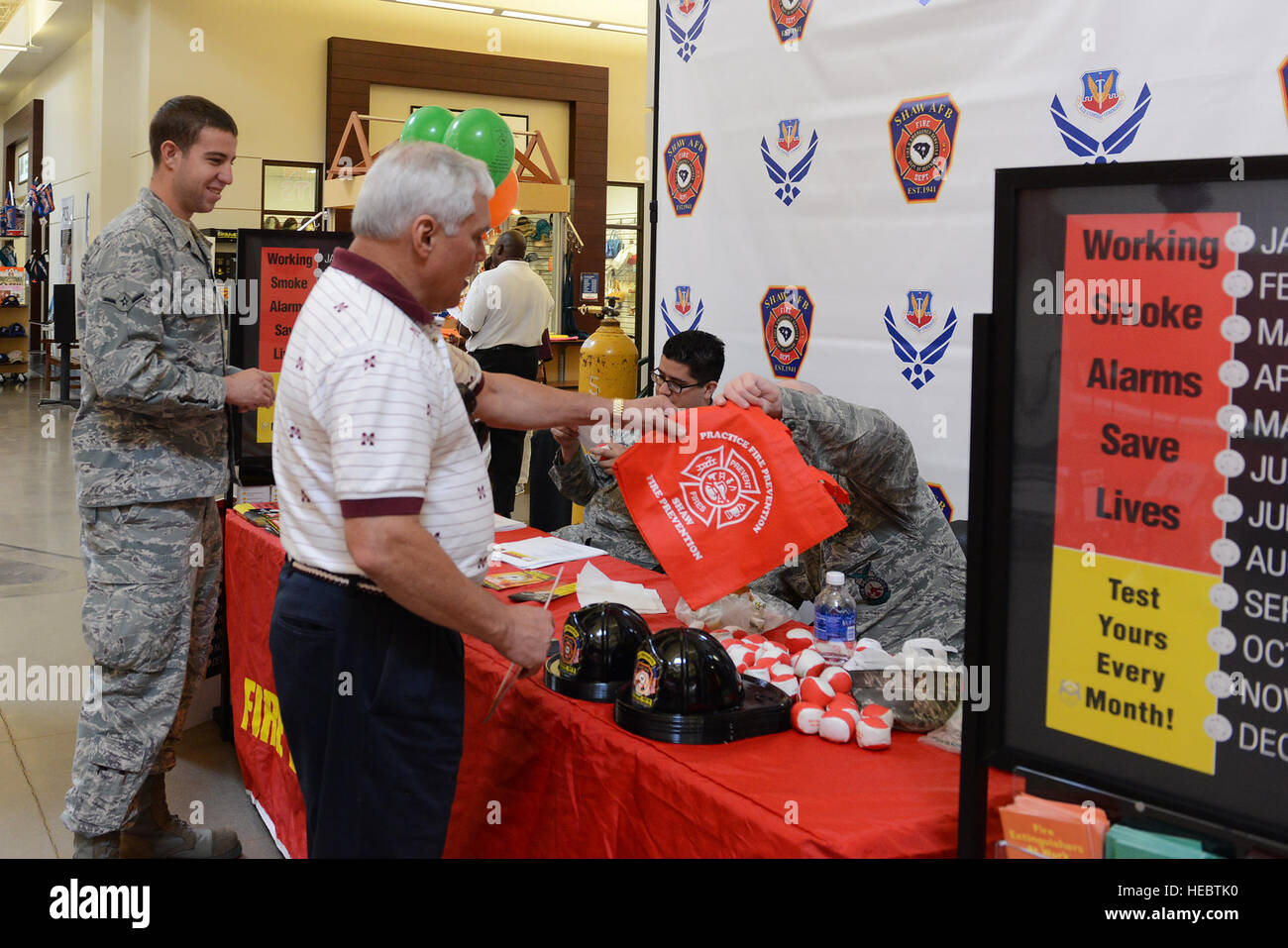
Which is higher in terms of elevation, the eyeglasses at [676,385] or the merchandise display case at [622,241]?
the merchandise display case at [622,241]

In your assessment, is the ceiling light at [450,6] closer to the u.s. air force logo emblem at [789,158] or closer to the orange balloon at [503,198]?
the orange balloon at [503,198]

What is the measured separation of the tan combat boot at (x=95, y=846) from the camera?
8.78ft

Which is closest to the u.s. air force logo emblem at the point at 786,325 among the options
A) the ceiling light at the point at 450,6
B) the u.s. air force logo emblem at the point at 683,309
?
the u.s. air force logo emblem at the point at 683,309

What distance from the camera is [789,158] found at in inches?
159

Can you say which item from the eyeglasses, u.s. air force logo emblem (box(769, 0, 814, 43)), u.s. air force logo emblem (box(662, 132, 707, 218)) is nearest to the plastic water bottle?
the eyeglasses

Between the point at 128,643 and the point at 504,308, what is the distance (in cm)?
481

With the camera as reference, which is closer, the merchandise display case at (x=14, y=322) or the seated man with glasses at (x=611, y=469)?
the seated man with glasses at (x=611, y=469)

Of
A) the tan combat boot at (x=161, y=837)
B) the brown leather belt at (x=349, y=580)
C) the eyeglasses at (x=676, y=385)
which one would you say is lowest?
the tan combat boot at (x=161, y=837)

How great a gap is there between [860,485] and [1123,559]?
1342 millimetres

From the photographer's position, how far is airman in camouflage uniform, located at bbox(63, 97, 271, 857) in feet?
8.57

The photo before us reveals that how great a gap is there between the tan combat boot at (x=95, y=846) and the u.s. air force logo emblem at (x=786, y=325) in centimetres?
260

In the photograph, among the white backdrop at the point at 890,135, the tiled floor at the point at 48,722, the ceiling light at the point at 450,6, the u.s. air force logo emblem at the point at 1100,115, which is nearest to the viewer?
the white backdrop at the point at 890,135

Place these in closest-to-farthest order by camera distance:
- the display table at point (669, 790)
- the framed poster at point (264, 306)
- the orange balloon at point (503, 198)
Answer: the display table at point (669, 790) < the framed poster at point (264, 306) < the orange balloon at point (503, 198)

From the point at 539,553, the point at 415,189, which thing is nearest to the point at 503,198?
the point at 539,553
